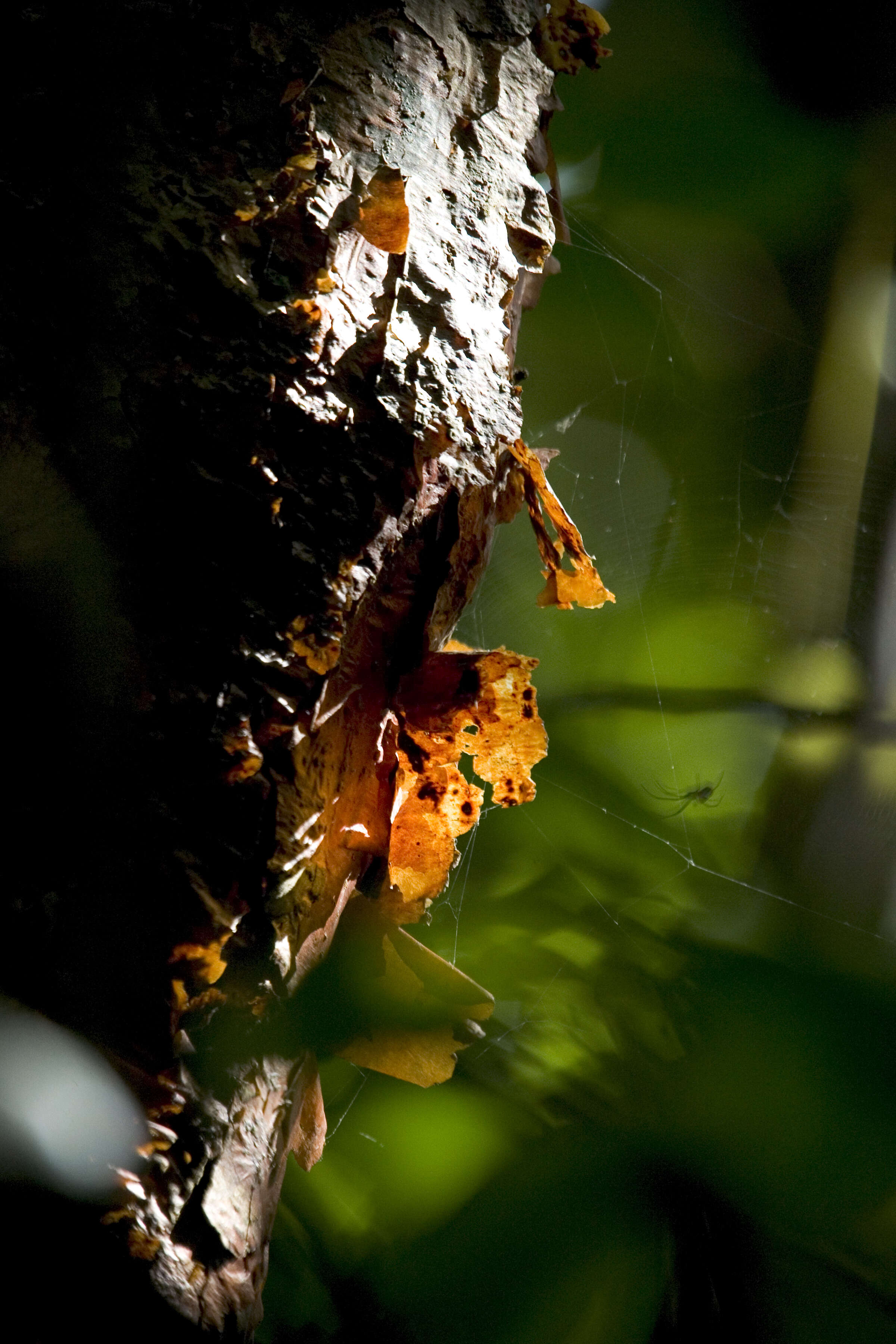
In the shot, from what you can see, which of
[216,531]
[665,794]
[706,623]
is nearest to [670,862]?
[665,794]

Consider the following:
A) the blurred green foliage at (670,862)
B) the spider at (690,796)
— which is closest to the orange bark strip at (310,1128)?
the blurred green foliage at (670,862)

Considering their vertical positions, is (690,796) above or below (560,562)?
below

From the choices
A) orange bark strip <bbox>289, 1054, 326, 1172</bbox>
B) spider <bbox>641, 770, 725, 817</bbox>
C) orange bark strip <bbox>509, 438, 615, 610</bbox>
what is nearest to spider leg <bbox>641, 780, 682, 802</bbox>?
spider <bbox>641, 770, 725, 817</bbox>

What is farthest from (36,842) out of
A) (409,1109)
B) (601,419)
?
(601,419)

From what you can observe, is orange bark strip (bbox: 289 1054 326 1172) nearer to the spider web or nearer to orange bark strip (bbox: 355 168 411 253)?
the spider web

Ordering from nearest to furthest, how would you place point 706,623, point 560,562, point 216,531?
point 216,531 < point 560,562 < point 706,623

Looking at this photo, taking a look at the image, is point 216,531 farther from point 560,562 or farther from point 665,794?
point 665,794
